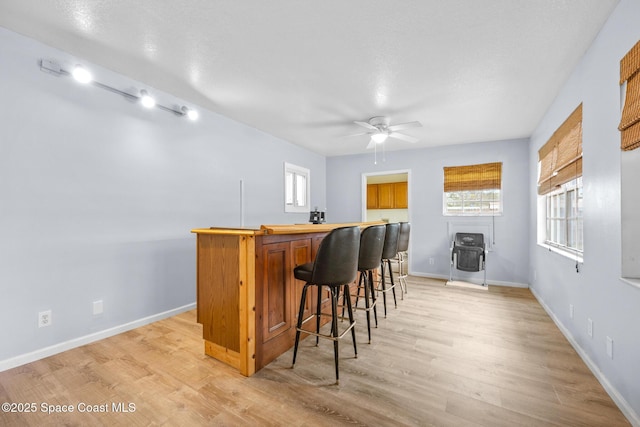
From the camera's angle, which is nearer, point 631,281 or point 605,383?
point 631,281

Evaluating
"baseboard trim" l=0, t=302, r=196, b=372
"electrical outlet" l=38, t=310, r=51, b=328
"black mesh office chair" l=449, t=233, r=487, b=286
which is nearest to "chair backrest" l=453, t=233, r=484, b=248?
"black mesh office chair" l=449, t=233, r=487, b=286

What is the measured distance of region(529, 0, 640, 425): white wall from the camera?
1549 mm

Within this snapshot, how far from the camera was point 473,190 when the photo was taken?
487 centimetres

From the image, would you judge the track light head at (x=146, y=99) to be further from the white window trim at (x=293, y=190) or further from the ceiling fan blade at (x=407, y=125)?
the ceiling fan blade at (x=407, y=125)

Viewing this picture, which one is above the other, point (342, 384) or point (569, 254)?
point (569, 254)

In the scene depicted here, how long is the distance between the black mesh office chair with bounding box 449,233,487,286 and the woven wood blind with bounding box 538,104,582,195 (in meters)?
1.26

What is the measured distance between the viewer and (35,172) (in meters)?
2.13

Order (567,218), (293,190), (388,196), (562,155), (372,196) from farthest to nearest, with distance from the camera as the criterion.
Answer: (372,196), (388,196), (293,190), (567,218), (562,155)

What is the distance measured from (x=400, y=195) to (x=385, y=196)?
0.41 meters

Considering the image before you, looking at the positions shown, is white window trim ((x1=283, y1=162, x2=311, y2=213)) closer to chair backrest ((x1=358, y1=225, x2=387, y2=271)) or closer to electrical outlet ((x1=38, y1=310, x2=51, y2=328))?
chair backrest ((x1=358, y1=225, x2=387, y2=271))

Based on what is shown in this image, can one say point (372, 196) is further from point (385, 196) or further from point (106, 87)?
point (106, 87)

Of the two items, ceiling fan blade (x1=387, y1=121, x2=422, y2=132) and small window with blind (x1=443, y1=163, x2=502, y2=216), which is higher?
ceiling fan blade (x1=387, y1=121, x2=422, y2=132)

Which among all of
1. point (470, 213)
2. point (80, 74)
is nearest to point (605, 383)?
point (470, 213)

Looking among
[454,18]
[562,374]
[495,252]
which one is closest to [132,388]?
[562,374]
